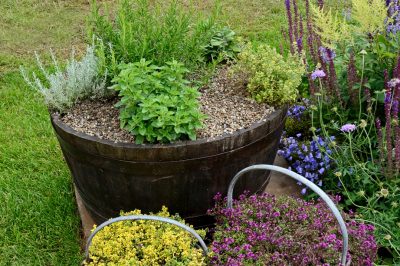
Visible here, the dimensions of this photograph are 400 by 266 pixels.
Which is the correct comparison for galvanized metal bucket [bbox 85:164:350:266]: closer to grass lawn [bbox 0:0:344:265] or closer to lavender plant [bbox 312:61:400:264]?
lavender plant [bbox 312:61:400:264]

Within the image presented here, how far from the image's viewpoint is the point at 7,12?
6.43 metres

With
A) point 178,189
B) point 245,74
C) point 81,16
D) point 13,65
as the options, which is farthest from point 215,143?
point 81,16

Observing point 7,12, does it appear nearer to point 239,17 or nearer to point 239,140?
point 239,17

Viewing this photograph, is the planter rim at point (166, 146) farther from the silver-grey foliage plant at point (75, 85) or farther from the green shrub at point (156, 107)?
the silver-grey foliage plant at point (75, 85)

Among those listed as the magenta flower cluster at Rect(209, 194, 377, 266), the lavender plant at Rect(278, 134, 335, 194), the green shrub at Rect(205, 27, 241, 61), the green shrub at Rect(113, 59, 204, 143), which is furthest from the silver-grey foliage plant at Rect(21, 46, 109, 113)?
the lavender plant at Rect(278, 134, 335, 194)

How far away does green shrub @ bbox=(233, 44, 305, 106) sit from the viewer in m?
2.97

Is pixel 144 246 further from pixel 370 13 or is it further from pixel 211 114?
pixel 370 13

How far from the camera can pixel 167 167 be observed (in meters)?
Answer: 2.61

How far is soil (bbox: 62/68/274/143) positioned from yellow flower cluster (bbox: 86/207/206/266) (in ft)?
1.61

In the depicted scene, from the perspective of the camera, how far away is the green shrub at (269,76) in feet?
9.74

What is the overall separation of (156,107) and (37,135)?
82.2 inches

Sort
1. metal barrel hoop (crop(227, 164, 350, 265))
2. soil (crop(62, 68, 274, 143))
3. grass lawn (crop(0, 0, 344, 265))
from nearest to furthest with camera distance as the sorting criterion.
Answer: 1. metal barrel hoop (crop(227, 164, 350, 265))
2. soil (crop(62, 68, 274, 143))
3. grass lawn (crop(0, 0, 344, 265))

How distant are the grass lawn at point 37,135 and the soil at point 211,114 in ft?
1.69

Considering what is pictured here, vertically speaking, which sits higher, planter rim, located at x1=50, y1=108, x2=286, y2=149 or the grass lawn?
planter rim, located at x1=50, y1=108, x2=286, y2=149
